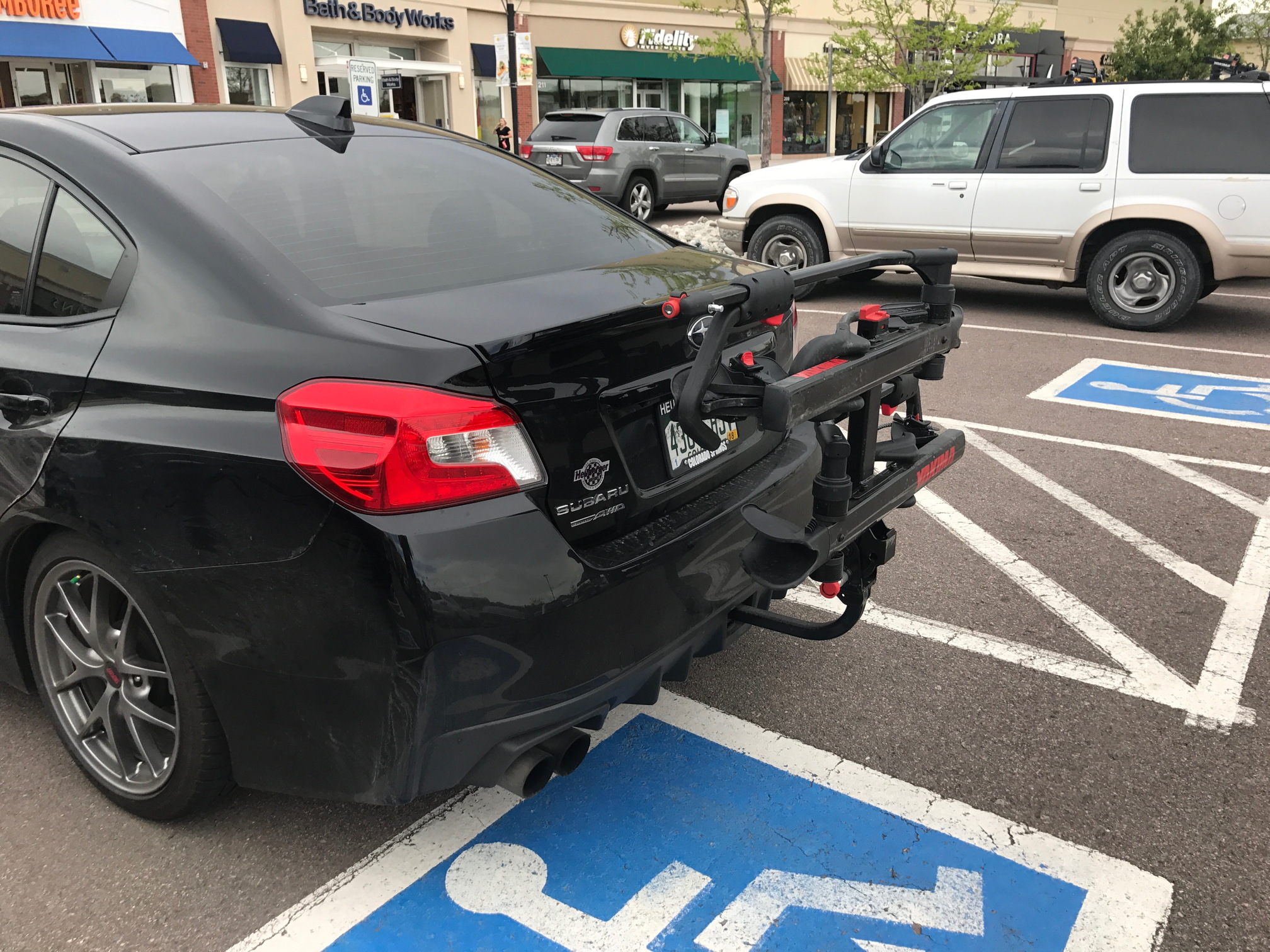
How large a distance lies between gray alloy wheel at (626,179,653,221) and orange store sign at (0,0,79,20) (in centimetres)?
1384

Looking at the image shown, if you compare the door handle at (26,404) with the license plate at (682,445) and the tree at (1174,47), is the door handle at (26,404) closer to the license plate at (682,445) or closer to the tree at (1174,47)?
the license plate at (682,445)

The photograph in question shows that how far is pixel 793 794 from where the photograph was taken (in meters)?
2.82

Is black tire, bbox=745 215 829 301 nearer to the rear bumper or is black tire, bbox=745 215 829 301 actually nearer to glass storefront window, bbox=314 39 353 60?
the rear bumper

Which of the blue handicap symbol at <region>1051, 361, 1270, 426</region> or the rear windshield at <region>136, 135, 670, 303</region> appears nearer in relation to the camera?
the rear windshield at <region>136, 135, 670, 303</region>

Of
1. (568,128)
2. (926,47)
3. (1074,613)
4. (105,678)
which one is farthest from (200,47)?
(1074,613)

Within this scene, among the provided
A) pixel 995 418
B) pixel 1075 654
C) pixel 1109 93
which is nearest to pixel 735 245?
pixel 1109 93

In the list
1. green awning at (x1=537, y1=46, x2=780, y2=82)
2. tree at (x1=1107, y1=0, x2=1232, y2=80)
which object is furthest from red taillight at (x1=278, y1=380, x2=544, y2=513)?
tree at (x1=1107, y1=0, x2=1232, y2=80)

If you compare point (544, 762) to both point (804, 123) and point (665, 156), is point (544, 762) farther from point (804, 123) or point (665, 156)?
point (804, 123)

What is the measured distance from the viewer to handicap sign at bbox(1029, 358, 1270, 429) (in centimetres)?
656

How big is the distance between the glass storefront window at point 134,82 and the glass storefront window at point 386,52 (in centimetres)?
586

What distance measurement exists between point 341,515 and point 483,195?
142 cm

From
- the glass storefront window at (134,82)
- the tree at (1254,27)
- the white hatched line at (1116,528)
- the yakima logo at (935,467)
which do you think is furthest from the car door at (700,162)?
the tree at (1254,27)

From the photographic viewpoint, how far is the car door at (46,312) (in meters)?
2.51

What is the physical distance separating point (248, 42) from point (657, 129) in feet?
43.9
